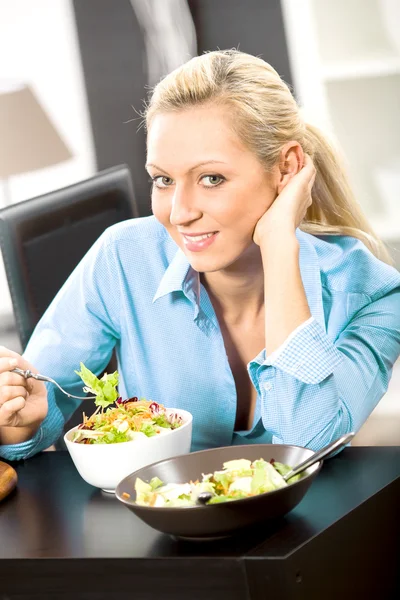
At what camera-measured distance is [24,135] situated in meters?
3.25

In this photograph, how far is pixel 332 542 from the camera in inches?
38.7

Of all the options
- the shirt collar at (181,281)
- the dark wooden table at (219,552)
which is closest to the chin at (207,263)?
the shirt collar at (181,281)

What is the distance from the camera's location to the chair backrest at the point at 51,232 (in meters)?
1.92

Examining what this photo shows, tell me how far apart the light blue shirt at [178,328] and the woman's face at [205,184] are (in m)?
0.14

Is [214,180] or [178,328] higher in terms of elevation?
[214,180]

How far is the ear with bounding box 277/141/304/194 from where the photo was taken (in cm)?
161

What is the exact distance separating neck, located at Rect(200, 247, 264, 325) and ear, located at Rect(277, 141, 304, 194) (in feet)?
0.54

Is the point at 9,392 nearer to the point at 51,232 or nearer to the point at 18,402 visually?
the point at 18,402

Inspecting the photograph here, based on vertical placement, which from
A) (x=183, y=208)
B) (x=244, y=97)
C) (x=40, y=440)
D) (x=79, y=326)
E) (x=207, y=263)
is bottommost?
(x=40, y=440)

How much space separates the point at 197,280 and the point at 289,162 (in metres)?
0.29

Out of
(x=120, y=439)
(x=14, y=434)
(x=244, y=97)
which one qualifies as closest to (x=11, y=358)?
(x=14, y=434)

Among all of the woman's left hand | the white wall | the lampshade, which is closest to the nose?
the woman's left hand

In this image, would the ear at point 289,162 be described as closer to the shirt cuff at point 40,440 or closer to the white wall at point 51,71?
the shirt cuff at point 40,440

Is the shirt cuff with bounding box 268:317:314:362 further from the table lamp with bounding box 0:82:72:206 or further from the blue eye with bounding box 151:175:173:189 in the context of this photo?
the table lamp with bounding box 0:82:72:206
